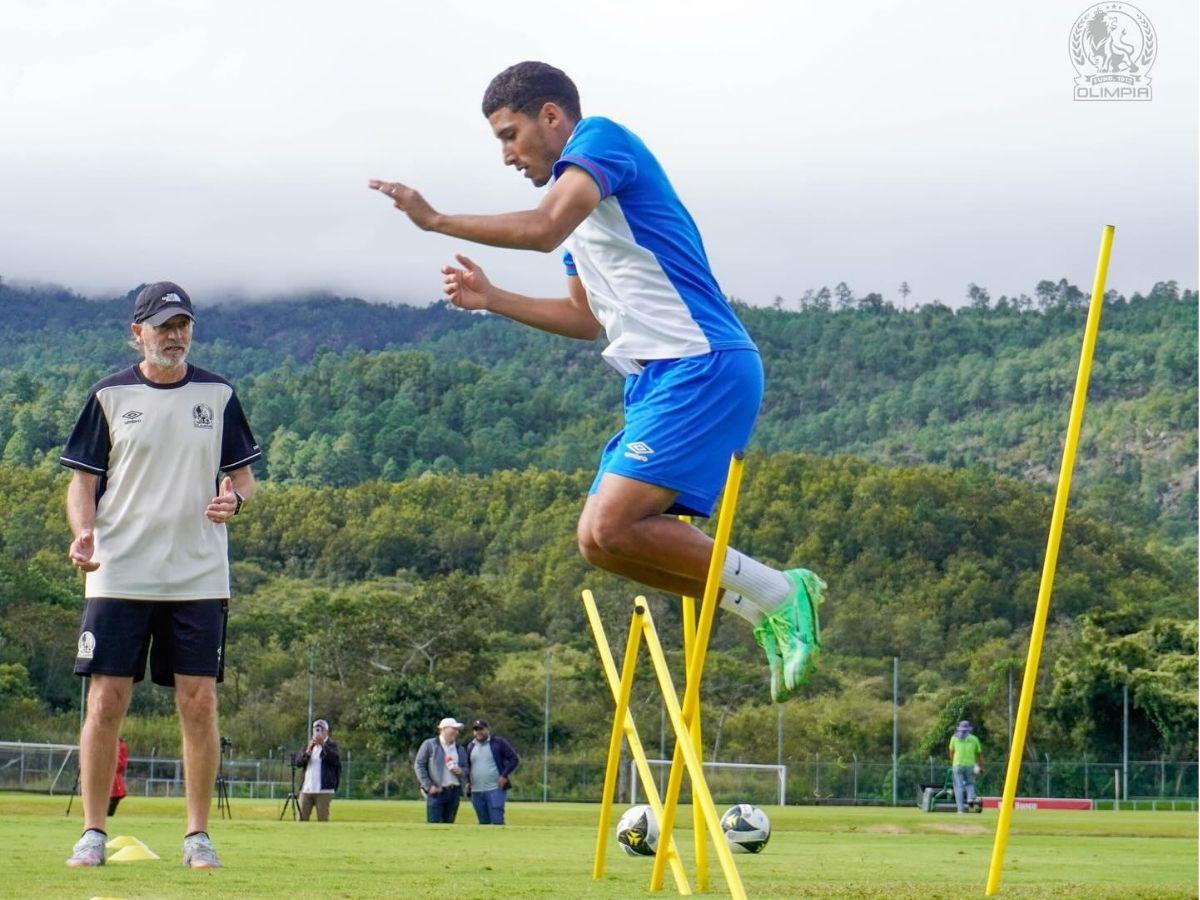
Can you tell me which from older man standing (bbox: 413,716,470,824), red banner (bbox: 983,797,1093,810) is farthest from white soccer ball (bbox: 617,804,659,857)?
red banner (bbox: 983,797,1093,810)

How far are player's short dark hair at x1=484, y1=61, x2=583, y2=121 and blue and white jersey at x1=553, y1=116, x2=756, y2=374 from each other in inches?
9.3

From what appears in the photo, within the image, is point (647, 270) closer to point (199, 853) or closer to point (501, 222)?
point (501, 222)

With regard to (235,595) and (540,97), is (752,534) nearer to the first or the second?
A: (235,595)

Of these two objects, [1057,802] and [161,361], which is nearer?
[161,361]

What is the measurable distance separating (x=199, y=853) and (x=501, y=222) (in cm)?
Answer: 304

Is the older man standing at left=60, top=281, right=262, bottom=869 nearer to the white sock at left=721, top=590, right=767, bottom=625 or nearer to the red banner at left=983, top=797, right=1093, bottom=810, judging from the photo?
the white sock at left=721, top=590, right=767, bottom=625

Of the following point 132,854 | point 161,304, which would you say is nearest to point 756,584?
point 161,304

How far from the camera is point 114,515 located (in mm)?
7121

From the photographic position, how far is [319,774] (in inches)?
914

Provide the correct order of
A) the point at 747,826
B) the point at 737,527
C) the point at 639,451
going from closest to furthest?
the point at 639,451 → the point at 747,826 → the point at 737,527

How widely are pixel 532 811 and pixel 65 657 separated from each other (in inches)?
1748

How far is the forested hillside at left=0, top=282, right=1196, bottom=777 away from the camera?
227 ft

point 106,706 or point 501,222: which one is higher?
point 501,222

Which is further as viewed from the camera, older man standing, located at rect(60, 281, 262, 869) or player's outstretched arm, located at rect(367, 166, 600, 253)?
older man standing, located at rect(60, 281, 262, 869)
